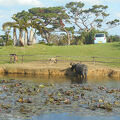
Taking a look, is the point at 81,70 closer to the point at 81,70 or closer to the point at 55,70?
the point at 81,70

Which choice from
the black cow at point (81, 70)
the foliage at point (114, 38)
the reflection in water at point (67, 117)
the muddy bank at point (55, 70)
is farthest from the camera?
the foliage at point (114, 38)

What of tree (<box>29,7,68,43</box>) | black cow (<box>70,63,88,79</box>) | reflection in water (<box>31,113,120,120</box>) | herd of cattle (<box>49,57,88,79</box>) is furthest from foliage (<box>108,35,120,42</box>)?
reflection in water (<box>31,113,120,120</box>)

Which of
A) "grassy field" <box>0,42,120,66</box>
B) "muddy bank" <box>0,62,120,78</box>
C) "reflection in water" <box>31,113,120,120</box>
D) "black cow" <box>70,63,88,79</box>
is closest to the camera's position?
"reflection in water" <box>31,113,120,120</box>

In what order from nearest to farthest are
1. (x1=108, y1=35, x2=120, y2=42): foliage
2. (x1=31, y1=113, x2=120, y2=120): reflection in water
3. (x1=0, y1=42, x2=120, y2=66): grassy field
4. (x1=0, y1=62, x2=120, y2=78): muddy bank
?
(x1=31, y1=113, x2=120, y2=120): reflection in water
(x1=0, y1=62, x2=120, y2=78): muddy bank
(x1=0, y1=42, x2=120, y2=66): grassy field
(x1=108, y1=35, x2=120, y2=42): foliage

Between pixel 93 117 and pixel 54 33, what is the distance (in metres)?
62.4

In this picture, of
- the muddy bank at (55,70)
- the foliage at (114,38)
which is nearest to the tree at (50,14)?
the foliage at (114,38)

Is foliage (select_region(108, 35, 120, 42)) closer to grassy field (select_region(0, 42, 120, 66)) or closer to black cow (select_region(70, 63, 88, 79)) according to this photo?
grassy field (select_region(0, 42, 120, 66))

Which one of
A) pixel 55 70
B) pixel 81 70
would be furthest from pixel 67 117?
pixel 55 70

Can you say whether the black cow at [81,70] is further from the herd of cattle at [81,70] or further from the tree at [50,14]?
the tree at [50,14]

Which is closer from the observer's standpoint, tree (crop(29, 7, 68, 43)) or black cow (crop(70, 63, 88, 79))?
black cow (crop(70, 63, 88, 79))

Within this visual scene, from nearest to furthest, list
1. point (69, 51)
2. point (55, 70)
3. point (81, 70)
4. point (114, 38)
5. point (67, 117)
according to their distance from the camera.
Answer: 1. point (67, 117)
2. point (81, 70)
3. point (55, 70)
4. point (69, 51)
5. point (114, 38)

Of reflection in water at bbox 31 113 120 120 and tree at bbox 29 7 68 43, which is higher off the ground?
tree at bbox 29 7 68 43

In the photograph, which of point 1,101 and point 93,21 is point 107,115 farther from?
point 93,21

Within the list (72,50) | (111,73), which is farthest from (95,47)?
(111,73)
